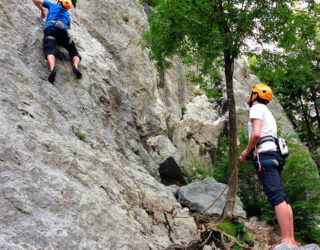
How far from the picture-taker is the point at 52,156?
347cm

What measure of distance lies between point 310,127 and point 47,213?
75.6ft

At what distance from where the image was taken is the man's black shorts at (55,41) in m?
5.34

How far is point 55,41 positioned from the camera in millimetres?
5578

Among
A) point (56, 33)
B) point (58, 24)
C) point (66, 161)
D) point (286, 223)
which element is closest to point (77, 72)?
point (56, 33)

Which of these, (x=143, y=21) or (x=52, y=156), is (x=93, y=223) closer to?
(x=52, y=156)

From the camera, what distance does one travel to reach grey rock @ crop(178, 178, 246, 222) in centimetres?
721

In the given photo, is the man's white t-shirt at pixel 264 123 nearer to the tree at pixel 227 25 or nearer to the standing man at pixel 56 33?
the tree at pixel 227 25

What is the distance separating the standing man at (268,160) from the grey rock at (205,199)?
3.38 metres

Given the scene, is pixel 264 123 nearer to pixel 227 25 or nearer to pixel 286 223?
pixel 286 223

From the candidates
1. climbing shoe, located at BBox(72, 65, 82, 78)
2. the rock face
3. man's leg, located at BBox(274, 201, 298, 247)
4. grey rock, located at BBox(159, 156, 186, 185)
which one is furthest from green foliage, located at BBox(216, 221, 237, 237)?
grey rock, located at BBox(159, 156, 186, 185)

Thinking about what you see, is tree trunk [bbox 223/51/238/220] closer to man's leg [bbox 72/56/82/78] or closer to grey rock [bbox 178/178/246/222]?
grey rock [bbox 178/178/246/222]

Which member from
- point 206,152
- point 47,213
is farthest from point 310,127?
point 47,213

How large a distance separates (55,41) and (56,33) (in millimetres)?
176

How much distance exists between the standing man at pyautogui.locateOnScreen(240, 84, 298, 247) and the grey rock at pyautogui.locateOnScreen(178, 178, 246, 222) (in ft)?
11.1
